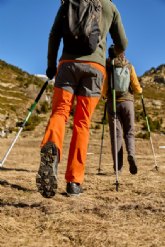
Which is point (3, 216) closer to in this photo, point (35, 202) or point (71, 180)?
point (35, 202)

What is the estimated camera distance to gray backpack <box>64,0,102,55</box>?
196 inches

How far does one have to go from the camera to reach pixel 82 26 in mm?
4977

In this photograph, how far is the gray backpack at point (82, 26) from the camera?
16.4ft

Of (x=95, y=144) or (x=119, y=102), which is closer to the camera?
(x=119, y=102)

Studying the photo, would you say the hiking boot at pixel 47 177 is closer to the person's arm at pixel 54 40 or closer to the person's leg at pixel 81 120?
the person's leg at pixel 81 120

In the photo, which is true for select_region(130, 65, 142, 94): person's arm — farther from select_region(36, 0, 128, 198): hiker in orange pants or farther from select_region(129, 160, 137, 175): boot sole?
select_region(36, 0, 128, 198): hiker in orange pants

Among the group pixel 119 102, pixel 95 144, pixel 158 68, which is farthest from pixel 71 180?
pixel 158 68

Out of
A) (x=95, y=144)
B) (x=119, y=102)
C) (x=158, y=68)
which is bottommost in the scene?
(x=95, y=144)

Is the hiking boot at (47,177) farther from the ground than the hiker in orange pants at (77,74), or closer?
closer

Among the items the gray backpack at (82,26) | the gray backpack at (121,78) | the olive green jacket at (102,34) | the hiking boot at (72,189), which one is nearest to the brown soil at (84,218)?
the hiking boot at (72,189)

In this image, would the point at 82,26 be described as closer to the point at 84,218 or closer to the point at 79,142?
the point at 79,142

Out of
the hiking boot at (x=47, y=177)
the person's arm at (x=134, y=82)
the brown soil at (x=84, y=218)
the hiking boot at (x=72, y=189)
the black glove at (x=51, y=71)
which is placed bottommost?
the brown soil at (x=84, y=218)

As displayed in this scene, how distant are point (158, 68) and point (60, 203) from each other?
15977 centimetres

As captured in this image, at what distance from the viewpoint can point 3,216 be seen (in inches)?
163
